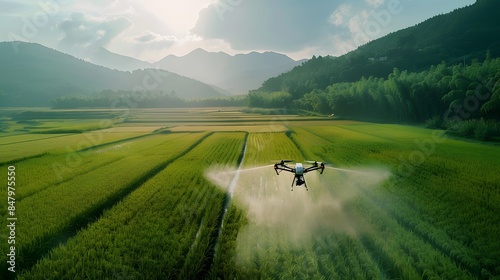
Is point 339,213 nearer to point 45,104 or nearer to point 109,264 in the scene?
point 109,264

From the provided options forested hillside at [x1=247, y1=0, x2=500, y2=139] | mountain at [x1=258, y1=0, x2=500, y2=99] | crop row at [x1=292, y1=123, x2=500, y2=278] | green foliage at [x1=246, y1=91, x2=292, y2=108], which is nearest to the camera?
crop row at [x1=292, y1=123, x2=500, y2=278]

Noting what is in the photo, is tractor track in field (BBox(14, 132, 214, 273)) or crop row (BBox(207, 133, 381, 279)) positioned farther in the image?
tractor track in field (BBox(14, 132, 214, 273))

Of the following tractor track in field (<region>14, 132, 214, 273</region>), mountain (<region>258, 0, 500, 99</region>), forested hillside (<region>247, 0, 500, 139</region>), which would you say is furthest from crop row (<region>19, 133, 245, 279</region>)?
mountain (<region>258, 0, 500, 99</region>)

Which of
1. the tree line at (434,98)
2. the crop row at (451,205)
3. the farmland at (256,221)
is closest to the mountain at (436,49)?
the tree line at (434,98)

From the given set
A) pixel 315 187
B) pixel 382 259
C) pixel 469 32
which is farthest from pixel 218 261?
pixel 469 32

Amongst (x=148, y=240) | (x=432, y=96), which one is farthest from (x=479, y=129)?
(x=148, y=240)

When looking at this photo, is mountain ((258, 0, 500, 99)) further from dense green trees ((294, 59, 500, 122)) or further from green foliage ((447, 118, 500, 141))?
green foliage ((447, 118, 500, 141))
